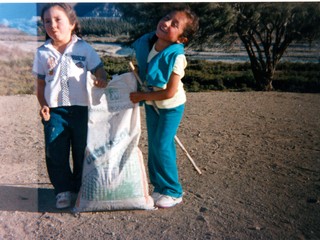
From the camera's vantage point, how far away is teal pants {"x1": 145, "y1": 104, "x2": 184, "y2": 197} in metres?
2.83

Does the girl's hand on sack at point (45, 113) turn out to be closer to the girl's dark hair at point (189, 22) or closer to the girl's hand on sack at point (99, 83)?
the girl's hand on sack at point (99, 83)

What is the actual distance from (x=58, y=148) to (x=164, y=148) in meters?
0.65

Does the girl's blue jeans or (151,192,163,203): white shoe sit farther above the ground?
the girl's blue jeans

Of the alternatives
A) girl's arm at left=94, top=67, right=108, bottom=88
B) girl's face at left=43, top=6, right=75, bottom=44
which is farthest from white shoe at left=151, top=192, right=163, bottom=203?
girl's face at left=43, top=6, right=75, bottom=44

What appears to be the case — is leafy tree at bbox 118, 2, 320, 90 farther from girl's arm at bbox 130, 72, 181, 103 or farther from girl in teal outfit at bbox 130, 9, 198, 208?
girl's arm at bbox 130, 72, 181, 103

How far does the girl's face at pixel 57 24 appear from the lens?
272 centimetres

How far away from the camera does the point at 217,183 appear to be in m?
3.43

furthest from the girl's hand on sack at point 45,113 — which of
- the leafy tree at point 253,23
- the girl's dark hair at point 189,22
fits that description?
the leafy tree at point 253,23

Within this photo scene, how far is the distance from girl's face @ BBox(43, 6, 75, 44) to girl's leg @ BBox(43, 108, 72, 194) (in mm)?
435

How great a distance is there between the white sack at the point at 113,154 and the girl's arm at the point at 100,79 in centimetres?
3

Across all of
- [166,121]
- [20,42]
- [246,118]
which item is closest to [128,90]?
[166,121]

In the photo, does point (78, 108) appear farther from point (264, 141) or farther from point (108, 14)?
point (264, 141)

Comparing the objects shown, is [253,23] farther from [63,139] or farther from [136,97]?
[63,139]

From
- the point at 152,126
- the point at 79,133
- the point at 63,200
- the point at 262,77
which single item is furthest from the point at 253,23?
the point at 63,200
